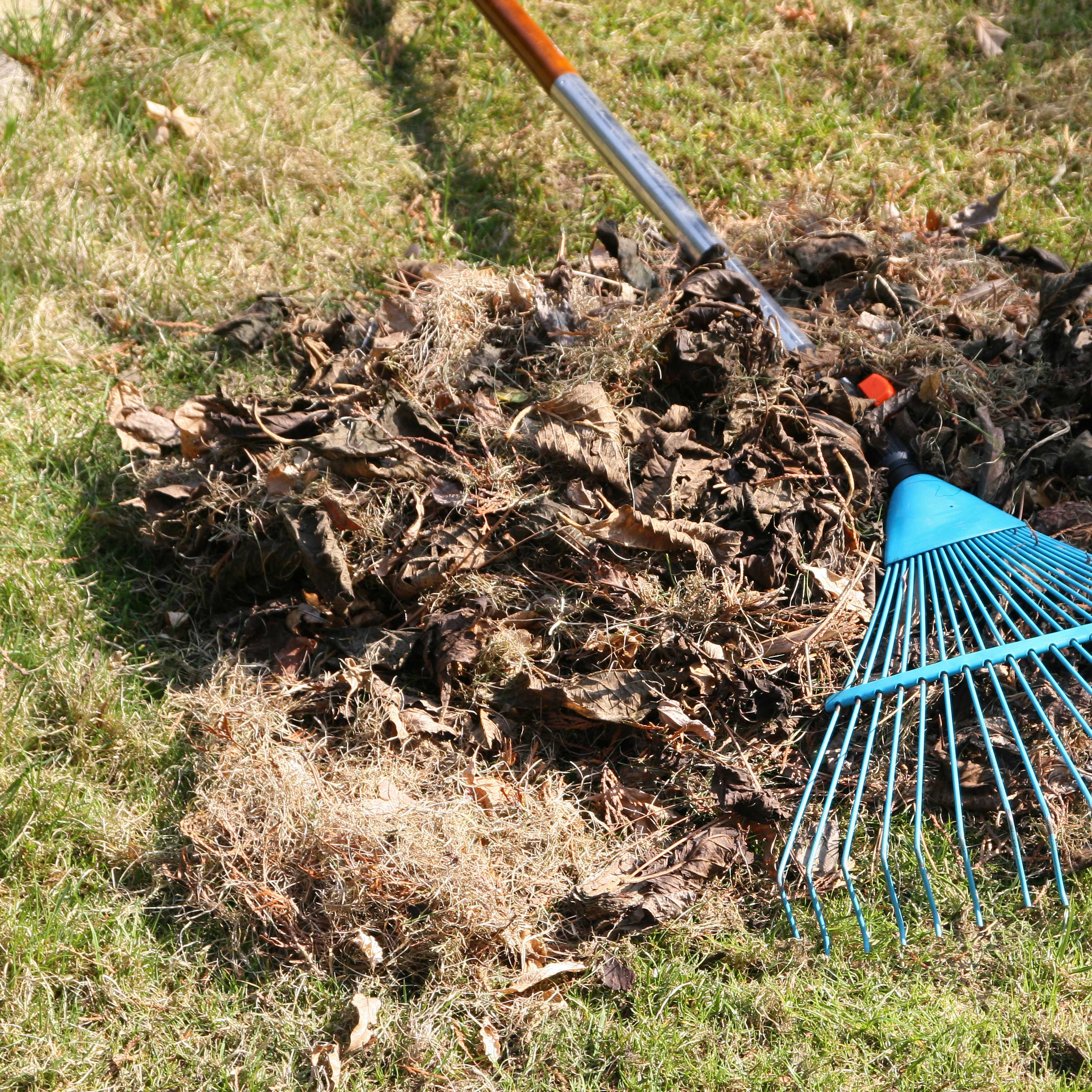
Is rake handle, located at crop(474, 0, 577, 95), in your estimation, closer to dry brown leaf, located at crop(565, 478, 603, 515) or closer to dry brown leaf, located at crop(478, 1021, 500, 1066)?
dry brown leaf, located at crop(565, 478, 603, 515)

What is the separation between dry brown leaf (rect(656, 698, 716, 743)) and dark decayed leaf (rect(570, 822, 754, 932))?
0.76 ft

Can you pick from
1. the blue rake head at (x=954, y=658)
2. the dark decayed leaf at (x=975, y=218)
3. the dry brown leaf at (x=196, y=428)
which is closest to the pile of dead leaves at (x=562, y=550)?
the dry brown leaf at (x=196, y=428)

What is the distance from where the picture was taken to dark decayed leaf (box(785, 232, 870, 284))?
12.2 feet

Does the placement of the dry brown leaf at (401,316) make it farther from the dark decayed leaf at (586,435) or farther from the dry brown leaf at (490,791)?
the dry brown leaf at (490,791)

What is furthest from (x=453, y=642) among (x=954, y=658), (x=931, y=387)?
(x=931, y=387)

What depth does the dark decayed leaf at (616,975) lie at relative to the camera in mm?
2492

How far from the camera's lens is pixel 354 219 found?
13.9 ft

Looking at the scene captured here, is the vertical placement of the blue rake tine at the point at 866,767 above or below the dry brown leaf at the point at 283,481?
below

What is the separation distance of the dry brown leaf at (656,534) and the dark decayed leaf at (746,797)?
0.58m

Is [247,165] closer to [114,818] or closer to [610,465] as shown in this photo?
[610,465]

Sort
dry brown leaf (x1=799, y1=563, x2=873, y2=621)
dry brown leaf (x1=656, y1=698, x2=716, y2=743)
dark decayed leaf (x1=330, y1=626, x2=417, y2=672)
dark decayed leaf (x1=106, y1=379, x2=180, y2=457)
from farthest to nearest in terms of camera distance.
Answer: dark decayed leaf (x1=106, y1=379, x2=180, y2=457) → dry brown leaf (x1=799, y1=563, x2=873, y2=621) → dark decayed leaf (x1=330, y1=626, x2=417, y2=672) → dry brown leaf (x1=656, y1=698, x2=716, y2=743)

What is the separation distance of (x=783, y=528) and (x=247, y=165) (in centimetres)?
A: 269

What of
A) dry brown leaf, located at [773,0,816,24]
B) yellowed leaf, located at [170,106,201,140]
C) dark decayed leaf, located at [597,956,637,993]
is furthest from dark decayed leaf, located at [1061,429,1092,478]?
yellowed leaf, located at [170,106,201,140]

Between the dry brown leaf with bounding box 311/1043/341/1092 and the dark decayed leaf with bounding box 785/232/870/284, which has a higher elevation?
the dark decayed leaf with bounding box 785/232/870/284
